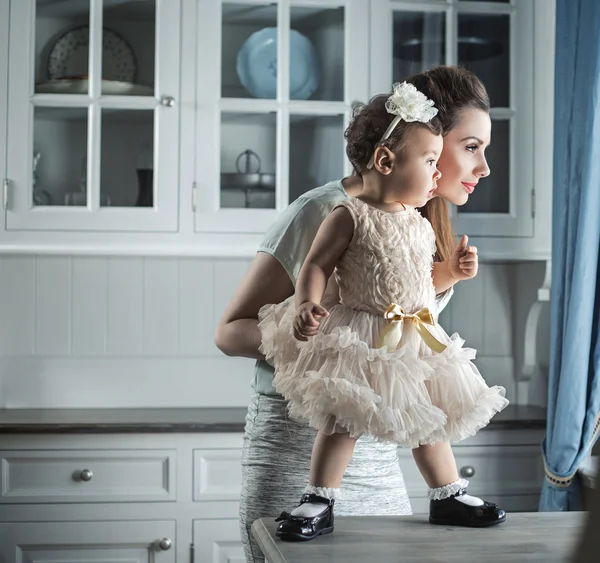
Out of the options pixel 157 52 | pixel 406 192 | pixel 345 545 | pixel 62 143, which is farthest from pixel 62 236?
pixel 345 545

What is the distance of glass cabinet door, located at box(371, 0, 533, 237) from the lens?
A: 8.50 ft

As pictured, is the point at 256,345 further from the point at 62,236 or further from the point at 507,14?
the point at 507,14

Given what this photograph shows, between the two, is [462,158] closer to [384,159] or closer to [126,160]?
[384,159]

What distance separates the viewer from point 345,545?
35.8 inches

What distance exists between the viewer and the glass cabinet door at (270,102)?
250 centimetres

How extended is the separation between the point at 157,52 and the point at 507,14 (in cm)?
108

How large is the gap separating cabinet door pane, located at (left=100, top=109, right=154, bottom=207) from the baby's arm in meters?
1.49

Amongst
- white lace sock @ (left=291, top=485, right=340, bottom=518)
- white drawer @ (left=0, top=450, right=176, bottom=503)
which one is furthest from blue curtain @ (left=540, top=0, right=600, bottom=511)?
white lace sock @ (left=291, top=485, right=340, bottom=518)

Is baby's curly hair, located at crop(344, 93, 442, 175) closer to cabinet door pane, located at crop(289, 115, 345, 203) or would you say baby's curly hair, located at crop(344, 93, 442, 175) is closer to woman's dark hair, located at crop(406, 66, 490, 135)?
woman's dark hair, located at crop(406, 66, 490, 135)

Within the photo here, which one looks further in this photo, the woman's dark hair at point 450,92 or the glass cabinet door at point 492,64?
the glass cabinet door at point 492,64

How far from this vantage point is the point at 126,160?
2.50 meters

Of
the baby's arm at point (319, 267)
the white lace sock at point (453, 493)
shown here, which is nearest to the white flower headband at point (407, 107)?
the baby's arm at point (319, 267)

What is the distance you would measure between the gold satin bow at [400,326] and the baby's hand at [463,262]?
0.13 meters

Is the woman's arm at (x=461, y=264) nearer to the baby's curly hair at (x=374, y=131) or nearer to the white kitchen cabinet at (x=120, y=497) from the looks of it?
the baby's curly hair at (x=374, y=131)
